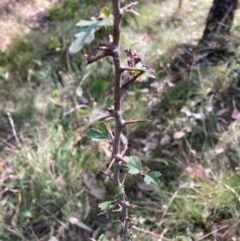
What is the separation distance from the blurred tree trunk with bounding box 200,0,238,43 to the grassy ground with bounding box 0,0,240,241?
0.10 metres

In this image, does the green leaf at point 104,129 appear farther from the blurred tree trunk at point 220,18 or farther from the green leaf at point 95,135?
the blurred tree trunk at point 220,18

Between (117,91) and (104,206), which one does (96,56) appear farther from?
(104,206)

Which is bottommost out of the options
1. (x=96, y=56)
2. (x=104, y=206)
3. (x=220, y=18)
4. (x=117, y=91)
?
(x=220, y=18)

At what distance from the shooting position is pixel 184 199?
197cm

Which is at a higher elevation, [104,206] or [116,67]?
[116,67]

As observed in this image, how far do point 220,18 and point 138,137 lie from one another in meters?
1.14

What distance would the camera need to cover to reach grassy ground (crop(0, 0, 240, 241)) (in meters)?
1.98

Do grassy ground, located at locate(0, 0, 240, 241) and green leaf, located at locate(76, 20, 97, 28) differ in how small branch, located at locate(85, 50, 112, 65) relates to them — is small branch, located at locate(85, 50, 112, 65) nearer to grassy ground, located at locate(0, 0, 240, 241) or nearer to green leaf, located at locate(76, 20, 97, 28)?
→ green leaf, located at locate(76, 20, 97, 28)

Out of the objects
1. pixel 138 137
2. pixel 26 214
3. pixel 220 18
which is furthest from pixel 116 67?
pixel 220 18

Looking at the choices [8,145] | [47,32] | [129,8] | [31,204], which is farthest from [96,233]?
[47,32]

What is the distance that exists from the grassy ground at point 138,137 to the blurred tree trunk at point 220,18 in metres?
0.10

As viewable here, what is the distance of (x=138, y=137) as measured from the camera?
8.17 feet

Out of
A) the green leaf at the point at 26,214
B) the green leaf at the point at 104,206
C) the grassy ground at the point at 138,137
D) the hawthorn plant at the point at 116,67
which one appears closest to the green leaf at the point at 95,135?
the hawthorn plant at the point at 116,67

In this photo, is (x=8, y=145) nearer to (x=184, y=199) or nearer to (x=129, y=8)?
(x=184, y=199)
